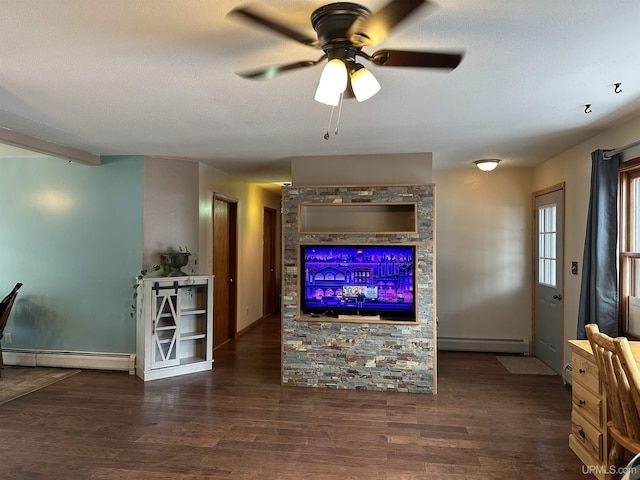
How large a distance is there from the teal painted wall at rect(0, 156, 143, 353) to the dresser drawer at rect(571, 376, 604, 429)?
14.2 feet

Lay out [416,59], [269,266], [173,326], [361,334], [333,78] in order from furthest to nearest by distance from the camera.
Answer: [269,266] → [173,326] → [361,334] → [416,59] → [333,78]

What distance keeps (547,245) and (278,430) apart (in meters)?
3.81

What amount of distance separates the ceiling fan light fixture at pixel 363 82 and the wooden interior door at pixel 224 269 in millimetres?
3991

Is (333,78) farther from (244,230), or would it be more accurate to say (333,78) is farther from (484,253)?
(244,230)

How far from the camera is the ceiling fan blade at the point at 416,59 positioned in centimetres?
175

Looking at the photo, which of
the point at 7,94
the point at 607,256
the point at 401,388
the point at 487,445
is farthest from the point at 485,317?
the point at 7,94

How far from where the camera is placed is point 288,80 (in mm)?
2457

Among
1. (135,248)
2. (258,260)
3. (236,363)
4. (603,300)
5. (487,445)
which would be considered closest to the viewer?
(487,445)

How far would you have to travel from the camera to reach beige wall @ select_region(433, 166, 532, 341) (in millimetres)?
5559

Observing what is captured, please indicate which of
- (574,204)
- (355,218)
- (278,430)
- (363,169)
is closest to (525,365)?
(574,204)

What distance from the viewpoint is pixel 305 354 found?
434 cm

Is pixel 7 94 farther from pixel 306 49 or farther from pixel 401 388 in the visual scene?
pixel 401 388

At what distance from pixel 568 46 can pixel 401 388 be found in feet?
10.7

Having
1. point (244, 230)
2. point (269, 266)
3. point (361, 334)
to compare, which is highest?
point (244, 230)
